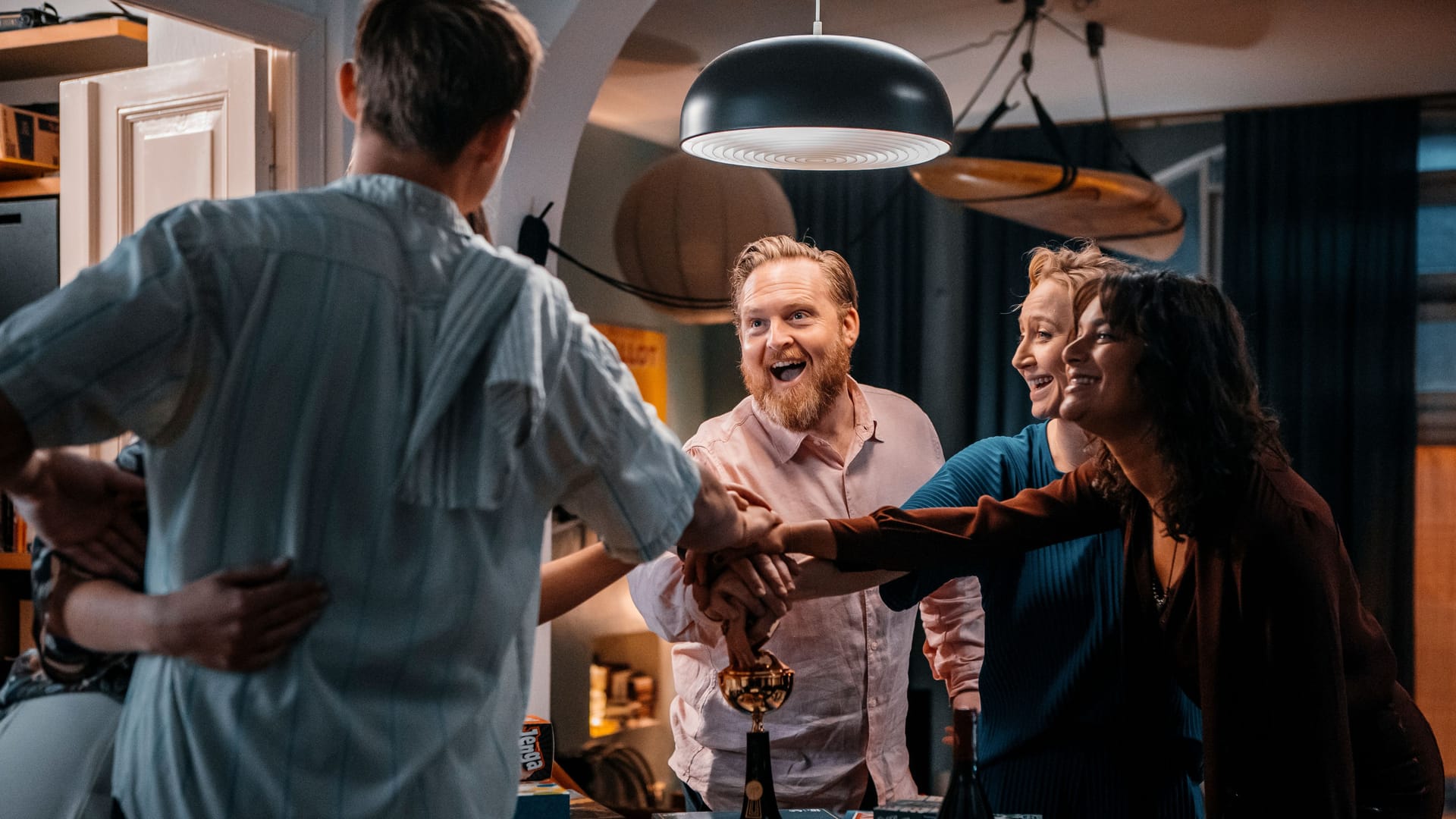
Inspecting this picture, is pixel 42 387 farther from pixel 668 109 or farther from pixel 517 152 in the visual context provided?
pixel 668 109

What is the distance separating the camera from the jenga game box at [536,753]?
1799 millimetres

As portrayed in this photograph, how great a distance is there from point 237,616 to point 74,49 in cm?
322

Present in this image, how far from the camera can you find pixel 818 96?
6.10 ft

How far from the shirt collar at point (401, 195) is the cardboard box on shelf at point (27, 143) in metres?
2.97

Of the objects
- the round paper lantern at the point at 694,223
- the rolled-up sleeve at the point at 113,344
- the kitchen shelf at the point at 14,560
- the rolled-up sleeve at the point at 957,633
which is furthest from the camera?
the round paper lantern at the point at 694,223

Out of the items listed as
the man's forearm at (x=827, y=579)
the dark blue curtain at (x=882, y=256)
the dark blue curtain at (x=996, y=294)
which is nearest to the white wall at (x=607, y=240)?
the dark blue curtain at (x=882, y=256)

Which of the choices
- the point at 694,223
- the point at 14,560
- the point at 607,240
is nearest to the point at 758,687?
the point at 14,560

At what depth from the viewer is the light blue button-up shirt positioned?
980 mm

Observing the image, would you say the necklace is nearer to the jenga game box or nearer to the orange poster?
the jenga game box

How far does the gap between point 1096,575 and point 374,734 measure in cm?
121

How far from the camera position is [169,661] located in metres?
1.03

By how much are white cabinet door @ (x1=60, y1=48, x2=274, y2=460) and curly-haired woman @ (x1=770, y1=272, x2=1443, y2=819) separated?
5.64ft

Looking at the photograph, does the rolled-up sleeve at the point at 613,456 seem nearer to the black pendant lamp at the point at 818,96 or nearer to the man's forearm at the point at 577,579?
the man's forearm at the point at 577,579

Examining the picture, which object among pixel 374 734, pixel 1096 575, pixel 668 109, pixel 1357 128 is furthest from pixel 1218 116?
pixel 374 734
